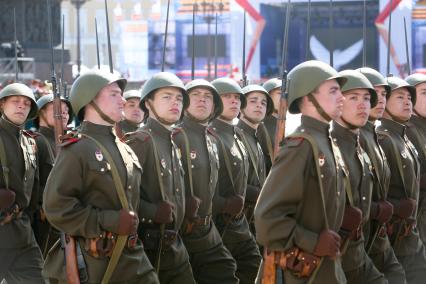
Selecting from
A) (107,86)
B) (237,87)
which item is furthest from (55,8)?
(107,86)

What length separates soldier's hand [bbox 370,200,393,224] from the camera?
671 cm

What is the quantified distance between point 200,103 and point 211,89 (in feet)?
0.52

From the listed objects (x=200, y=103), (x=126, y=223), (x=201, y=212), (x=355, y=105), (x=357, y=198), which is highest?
(x=355, y=105)

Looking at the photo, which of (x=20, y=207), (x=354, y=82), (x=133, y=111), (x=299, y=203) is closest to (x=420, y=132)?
(x=354, y=82)

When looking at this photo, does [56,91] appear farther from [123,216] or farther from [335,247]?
[335,247]

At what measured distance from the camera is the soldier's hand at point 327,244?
536cm

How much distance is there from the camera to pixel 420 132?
8.65 metres

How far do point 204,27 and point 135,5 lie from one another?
23958 mm

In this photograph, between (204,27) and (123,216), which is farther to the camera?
(204,27)

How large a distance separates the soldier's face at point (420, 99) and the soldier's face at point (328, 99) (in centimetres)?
325

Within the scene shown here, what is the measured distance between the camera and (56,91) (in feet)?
22.6

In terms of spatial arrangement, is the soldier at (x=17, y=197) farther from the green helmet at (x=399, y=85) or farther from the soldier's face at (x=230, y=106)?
the green helmet at (x=399, y=85)

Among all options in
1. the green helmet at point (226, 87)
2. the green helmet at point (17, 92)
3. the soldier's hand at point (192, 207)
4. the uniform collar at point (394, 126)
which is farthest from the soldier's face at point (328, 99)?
the green helmet at point (17, 92)

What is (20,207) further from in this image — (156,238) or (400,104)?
(400,104)
